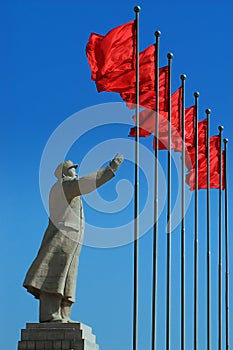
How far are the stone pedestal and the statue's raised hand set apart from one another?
4.24 metres

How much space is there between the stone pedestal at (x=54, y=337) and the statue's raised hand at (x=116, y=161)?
13.9 feet

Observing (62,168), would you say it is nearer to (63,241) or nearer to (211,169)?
(63,241)

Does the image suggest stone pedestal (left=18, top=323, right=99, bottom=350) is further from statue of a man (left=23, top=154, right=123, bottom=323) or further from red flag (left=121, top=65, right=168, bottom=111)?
red flag (left=121, top=65, right=168, bottom=111)

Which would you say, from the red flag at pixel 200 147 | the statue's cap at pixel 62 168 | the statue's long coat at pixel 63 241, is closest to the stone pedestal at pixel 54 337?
the statue's long coat at pixel 63 241

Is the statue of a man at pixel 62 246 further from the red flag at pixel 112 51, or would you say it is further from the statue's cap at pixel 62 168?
the red flag at pixel 112 51

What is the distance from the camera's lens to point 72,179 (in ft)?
108

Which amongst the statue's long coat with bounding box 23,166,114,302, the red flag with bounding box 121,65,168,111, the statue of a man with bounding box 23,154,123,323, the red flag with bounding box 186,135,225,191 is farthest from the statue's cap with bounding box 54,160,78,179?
the red flag with bounding box 186,135,225,191

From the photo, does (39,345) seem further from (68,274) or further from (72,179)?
(72,179)

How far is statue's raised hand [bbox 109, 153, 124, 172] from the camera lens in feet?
107

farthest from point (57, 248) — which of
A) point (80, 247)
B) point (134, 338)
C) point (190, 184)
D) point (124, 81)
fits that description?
point (190, 184)

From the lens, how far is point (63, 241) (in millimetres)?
32844

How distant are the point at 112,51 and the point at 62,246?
570 centimetres

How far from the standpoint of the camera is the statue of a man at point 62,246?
32500 mm

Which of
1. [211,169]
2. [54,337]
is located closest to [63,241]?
[54,337]
